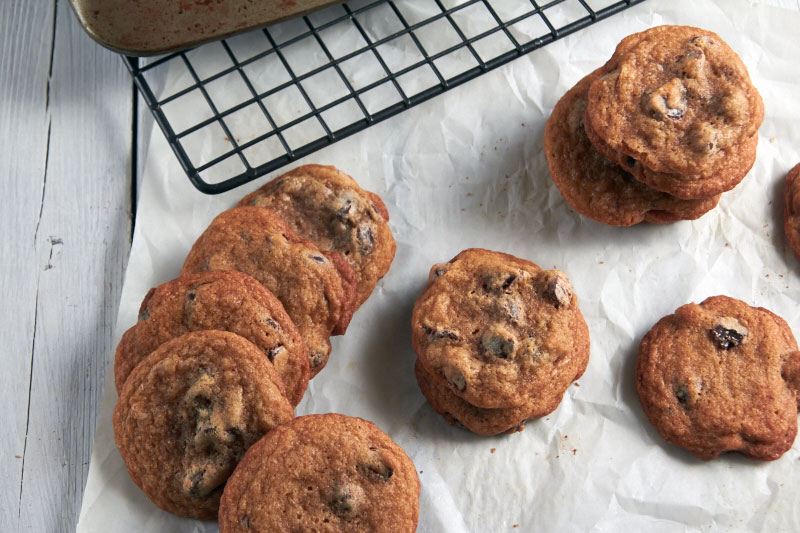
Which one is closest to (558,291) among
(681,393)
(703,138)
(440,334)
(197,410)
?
(440,334)

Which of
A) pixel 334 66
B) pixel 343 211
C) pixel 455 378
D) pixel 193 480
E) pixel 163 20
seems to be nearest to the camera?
pixel 193 480

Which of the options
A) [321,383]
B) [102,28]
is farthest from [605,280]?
[102,28]

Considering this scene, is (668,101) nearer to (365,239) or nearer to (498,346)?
(498,346)

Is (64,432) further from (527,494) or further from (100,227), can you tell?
A: (527,494)

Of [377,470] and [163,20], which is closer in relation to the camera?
[377,470]

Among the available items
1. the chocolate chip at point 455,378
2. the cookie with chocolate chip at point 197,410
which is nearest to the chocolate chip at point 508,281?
the chocolate chip at point 455,378

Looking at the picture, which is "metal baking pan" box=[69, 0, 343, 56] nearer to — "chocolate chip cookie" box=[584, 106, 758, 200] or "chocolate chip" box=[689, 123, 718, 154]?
"chocolate chip cookie" box=[584, 106, 758, 200]
